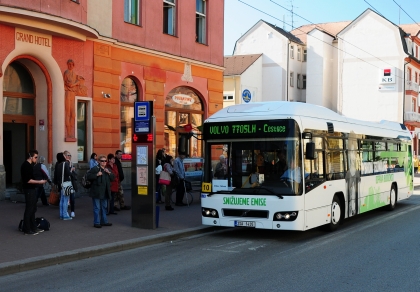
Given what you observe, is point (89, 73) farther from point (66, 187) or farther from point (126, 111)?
point (66, 187)

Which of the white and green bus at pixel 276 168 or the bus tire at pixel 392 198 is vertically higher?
the white and green bus at pixel 276 168

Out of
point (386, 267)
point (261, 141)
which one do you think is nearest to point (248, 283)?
point (386, 267)

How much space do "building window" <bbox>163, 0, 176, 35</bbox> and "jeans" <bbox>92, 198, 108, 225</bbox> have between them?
40.6ft

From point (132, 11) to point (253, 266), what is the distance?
15.2 m

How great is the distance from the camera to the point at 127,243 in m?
11.1

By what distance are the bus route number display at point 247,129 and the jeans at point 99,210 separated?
2866 millimetres

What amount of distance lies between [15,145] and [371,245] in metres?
12.6

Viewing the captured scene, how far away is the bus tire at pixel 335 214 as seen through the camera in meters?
13.3

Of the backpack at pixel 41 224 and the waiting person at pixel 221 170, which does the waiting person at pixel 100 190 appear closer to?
the backpack at pixel 41 224

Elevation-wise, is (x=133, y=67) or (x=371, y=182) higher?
(x=133, y=67)

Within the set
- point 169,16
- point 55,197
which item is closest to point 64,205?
point 55,197

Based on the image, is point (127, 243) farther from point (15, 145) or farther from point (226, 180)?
point (15, 145)

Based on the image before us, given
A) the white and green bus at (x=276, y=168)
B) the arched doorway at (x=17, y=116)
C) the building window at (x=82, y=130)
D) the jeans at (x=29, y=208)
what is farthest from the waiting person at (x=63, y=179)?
the building window at (x=82, y=130)

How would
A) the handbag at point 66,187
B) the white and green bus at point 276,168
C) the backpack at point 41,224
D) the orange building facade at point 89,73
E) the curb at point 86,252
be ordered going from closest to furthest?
the curb at point 86,252
the white and green bus at point 276,168
the backpack at point 41,224
the handbag at point 66,187
the orange building facade at point 89,73
